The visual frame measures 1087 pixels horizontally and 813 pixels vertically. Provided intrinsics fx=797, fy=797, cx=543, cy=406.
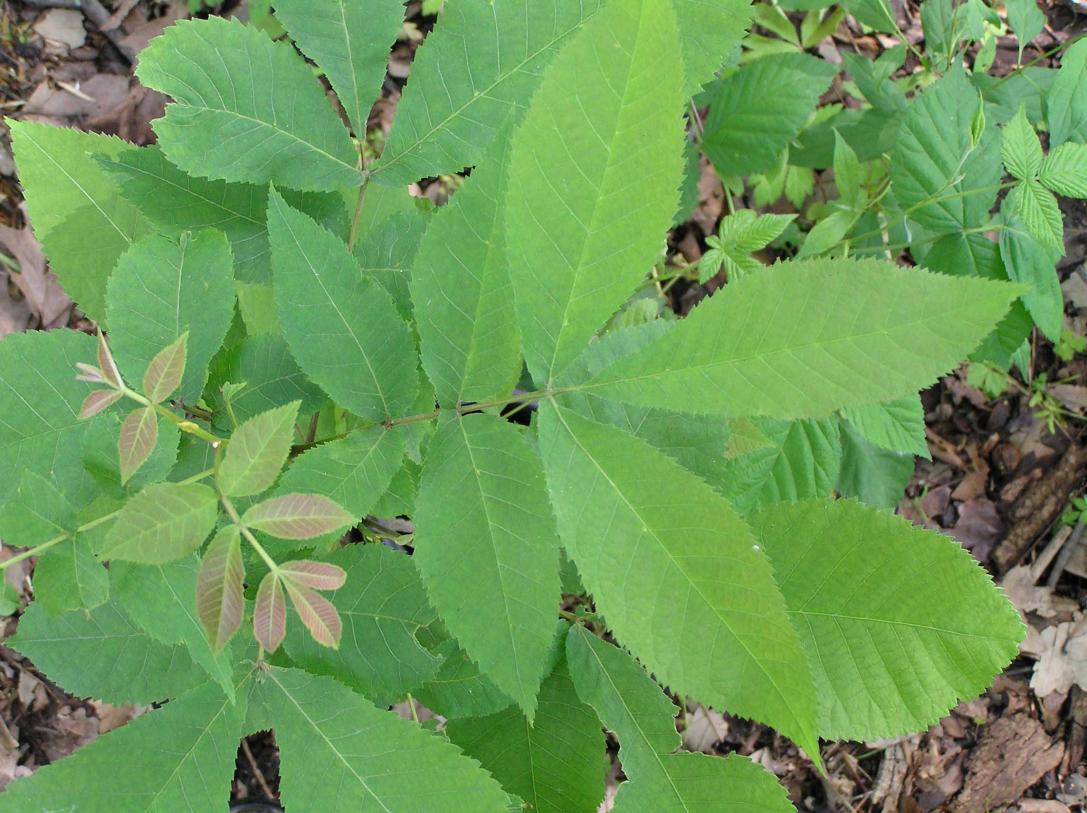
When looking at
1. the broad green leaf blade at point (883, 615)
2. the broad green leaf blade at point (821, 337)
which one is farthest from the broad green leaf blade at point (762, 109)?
the broad green leaf blade at point (821, 337)

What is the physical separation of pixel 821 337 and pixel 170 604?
0.72 m

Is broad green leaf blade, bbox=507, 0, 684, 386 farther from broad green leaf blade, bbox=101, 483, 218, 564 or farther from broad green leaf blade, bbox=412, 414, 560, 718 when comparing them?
broad green leaf blade, bbox=101, 483, 218, 564

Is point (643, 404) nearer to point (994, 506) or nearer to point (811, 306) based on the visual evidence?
point (811, 306)

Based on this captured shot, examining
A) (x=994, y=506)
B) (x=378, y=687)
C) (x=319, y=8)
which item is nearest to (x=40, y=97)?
(x=319, y=8)

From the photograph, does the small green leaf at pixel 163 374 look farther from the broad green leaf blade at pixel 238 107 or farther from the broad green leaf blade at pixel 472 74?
the broad green leaf blade at pixel 472 74

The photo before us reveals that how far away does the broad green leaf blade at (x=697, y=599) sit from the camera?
0.73m

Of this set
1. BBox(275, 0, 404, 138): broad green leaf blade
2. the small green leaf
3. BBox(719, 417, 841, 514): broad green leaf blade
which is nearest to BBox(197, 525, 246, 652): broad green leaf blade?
the small green leaf

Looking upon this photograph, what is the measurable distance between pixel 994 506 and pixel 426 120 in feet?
9.67

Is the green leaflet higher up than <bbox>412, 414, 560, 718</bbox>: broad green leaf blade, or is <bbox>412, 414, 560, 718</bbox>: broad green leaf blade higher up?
<bbox>412, 414, 560, 718</bbox>: broad green leaf blade

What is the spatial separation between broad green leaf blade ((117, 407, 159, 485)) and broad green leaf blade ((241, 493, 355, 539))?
0.12 metres

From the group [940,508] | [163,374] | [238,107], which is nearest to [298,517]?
[163,374]

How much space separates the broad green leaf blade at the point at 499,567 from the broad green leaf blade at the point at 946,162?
1.41 metres

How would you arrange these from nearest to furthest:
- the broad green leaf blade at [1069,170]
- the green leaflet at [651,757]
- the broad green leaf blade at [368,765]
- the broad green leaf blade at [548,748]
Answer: the broad green leaf blade at [368,765]
the green leaflet at [651,757]
the broad green leaf blade at [548,748]
the broad green leaf blade at [1069,170]

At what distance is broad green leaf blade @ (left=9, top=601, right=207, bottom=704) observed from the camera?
1107 mm
